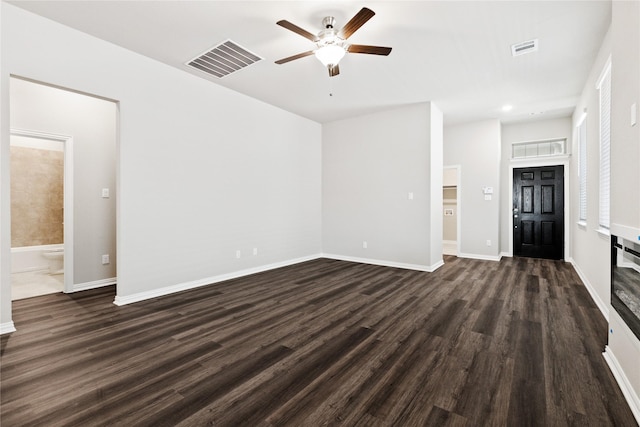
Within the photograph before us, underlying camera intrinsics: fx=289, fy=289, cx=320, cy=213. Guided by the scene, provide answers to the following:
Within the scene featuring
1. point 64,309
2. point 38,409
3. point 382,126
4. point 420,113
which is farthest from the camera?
point 382,126

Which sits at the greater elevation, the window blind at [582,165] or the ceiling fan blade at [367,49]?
the ceiling fan blade at [367,49]

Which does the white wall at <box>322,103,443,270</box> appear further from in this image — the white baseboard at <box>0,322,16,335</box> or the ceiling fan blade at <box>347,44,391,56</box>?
the white baseboard at <box>0,322,16,335</box>

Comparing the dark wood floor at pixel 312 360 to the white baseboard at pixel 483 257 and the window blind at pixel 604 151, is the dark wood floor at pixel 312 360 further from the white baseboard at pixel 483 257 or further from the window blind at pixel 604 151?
the white baseboard at pixel 483 257

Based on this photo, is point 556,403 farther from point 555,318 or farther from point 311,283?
point 311,283

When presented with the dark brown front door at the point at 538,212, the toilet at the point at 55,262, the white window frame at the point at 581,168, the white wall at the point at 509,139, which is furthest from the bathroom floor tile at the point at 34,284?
the dark brown front door at the point at 538,212

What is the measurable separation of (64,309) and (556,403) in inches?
181

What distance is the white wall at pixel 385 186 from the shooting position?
519 centimetres

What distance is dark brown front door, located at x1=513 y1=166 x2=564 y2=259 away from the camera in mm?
6125

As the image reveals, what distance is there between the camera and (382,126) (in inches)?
224

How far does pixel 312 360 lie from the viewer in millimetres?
2201

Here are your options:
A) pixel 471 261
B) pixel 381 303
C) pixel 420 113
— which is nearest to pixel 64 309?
pixel 381 303

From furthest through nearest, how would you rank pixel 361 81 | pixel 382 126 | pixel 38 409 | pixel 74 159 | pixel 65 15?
pixel 382 126, pixel 361 81, pixel 74 159, pixel 65 15, pixel 38 409

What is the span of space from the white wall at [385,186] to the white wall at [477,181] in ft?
4.23

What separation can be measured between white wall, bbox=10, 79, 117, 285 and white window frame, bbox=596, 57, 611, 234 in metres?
6.38
